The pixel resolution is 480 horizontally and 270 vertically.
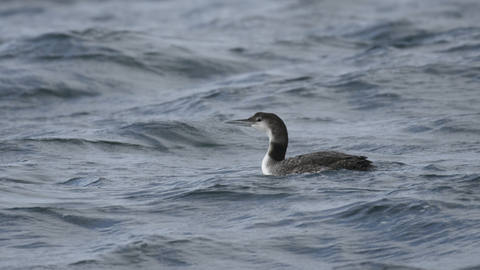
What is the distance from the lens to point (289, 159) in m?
9.41

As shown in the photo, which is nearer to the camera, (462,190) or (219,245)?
(219,245)

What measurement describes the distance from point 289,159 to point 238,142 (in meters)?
3.19

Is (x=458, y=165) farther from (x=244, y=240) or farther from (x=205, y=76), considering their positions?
(x=205, y=76)

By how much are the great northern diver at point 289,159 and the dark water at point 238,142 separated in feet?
0.48

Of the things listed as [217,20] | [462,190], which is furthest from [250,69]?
[462,190]

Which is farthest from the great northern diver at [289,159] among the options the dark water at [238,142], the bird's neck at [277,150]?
the dark water at [238,142]

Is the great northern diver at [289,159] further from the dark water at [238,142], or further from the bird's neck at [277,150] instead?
the dark water at [238,142]

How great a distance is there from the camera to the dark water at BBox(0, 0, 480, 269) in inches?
273

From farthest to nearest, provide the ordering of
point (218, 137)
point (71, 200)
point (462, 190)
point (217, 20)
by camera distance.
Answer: point (217, 20) < point (218, 137) < point (71, 200) < point (462, 190)

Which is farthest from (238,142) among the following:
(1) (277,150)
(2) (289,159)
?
(2) (289,159)

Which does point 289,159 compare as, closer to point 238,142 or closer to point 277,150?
point 277,150

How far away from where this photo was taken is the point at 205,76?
18891 mm

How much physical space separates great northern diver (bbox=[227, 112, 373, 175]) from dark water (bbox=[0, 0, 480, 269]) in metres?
0.15

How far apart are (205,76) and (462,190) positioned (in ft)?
38.4
